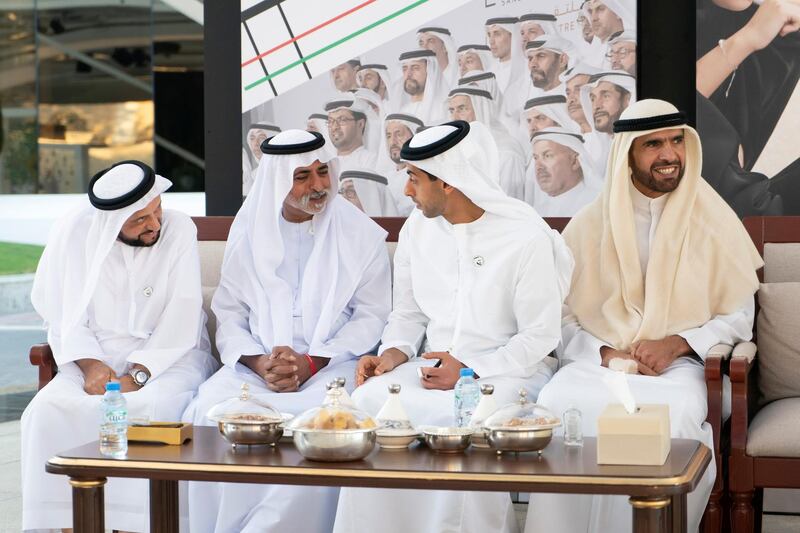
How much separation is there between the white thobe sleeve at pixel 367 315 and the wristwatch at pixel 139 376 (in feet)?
2.25

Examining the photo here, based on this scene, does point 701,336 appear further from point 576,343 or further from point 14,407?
point 14,407

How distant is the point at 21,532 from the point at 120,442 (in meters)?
1.78

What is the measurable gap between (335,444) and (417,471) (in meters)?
0.26

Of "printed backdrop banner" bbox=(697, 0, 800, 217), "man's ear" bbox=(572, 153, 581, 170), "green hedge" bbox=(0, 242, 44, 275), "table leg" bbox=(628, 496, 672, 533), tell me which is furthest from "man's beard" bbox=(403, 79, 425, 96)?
"green hedge" bbox=(0, 242, 44, 275)

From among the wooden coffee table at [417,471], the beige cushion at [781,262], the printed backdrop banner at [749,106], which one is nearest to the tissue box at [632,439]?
the wooden coffee table at [417,471]

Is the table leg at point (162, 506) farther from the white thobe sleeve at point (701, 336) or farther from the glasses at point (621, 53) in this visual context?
the glasses at point (621, 53)

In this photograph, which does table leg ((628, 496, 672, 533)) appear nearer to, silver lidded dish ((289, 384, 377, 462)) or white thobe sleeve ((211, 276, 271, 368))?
silver lidded dish ((289, 384, 377, 462))

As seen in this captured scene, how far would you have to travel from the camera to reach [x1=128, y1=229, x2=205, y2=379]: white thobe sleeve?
5180 mm

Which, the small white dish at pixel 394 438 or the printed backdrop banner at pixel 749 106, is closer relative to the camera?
the small white dish at pixel 394 438

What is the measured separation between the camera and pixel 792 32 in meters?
5.51

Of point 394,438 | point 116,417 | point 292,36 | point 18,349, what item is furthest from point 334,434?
point 18,349

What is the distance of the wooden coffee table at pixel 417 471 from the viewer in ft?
10.7

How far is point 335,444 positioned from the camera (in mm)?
3484

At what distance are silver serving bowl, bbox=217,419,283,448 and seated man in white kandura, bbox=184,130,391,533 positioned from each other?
1.28 meters
